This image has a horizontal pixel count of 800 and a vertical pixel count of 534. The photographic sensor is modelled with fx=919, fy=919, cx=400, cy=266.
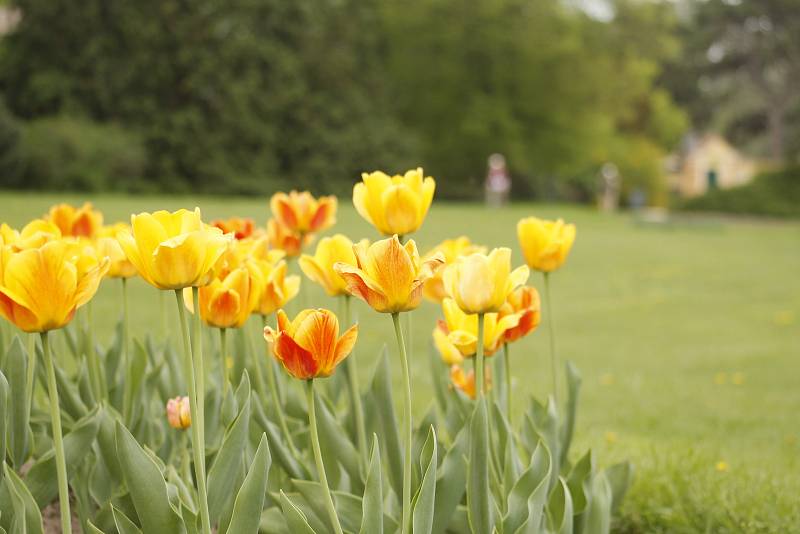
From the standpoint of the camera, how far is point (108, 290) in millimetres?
7258

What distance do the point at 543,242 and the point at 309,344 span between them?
77 centimetres

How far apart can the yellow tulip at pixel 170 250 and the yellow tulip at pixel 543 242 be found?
31.1 inches

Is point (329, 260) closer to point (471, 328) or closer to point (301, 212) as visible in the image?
point (471, 328)

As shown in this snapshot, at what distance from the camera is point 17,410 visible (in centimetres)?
162

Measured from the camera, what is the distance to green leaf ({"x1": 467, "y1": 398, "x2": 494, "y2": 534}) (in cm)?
139

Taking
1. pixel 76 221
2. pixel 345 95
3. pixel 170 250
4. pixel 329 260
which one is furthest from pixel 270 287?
pixel 345 95

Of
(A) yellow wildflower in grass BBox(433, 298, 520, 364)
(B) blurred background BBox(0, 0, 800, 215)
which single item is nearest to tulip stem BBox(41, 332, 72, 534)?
(A) yellow wildflower in grass BBox(433, 298, 520, 364)

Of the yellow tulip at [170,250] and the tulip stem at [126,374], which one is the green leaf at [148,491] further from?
the tulip stem at [126,374]

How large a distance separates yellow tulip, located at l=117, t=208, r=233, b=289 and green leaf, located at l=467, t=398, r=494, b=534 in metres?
0.47

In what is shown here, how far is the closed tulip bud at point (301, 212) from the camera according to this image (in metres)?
2.07

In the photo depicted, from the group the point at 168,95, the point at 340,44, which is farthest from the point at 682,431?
the point at 340,44

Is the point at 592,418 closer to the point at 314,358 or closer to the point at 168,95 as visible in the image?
the point at 314,358

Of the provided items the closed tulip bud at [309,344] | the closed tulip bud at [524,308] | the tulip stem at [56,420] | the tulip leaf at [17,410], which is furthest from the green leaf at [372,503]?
the tulip leaf at [17,410]

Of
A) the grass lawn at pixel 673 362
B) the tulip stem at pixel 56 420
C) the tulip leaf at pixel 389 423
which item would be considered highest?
the tulip stem at pixel 56 420
